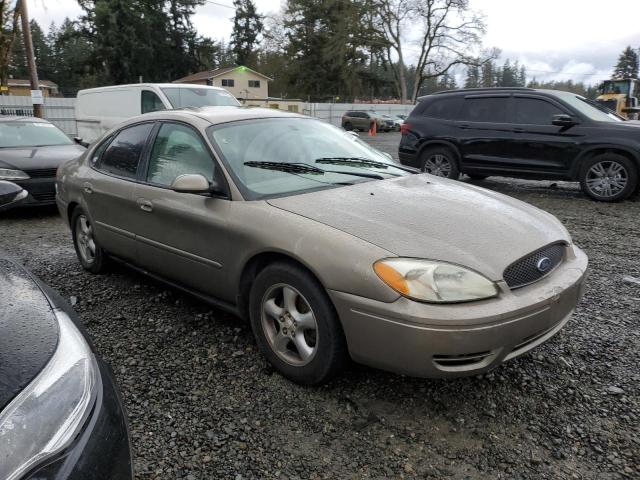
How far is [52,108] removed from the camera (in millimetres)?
18484

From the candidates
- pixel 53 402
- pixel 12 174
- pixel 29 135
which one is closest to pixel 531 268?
pixel 53 402

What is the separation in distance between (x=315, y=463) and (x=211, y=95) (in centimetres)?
980

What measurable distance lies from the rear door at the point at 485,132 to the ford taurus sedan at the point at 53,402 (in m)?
8.05

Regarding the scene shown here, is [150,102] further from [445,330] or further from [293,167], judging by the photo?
[445,330]

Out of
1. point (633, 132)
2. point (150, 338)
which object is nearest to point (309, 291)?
point (150, 338)

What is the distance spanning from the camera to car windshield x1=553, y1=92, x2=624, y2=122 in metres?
7.98

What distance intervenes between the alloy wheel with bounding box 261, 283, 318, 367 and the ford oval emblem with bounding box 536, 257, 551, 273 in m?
1.20

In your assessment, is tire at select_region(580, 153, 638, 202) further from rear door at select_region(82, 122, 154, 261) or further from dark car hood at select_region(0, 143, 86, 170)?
dark car hood at select_region(0, 143, 86, 170)

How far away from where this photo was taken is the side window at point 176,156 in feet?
10.9

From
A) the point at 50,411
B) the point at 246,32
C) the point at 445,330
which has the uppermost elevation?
the point at 246,32

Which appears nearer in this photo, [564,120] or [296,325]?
[296,325]

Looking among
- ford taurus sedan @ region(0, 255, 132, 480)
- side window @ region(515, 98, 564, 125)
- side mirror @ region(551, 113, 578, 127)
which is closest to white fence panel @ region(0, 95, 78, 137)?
side window @ region(515, 98, 564, 125)

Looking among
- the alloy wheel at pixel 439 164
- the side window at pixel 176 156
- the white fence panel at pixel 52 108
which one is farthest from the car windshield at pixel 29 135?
the white fence panel at pixel 52 108

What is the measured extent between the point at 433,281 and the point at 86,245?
3610mm
